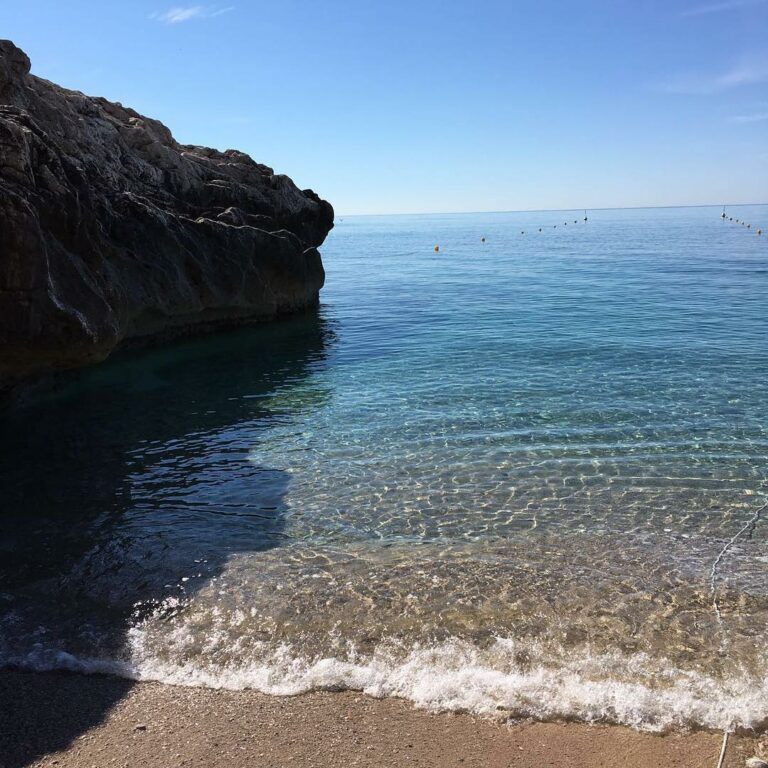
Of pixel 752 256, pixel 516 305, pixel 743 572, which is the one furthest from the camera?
pixel 752 256

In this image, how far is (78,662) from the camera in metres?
6.67

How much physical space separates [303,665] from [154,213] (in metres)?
18.3

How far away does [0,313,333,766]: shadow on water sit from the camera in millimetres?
7043

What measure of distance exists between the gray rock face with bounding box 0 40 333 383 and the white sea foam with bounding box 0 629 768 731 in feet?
22.5

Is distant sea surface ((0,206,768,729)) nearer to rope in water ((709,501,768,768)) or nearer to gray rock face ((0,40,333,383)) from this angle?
rope in water ((709,501,768,768))

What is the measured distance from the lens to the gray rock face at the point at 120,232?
37.1ft

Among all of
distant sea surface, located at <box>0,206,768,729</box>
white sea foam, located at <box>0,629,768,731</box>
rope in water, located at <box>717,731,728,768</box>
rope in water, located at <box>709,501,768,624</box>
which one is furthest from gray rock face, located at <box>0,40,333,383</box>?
rope in water, located at <box>717,731,728,768</box>

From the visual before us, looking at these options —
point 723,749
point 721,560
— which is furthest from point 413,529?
point 723,749

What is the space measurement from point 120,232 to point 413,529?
15.3m

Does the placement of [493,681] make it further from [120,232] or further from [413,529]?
[120,232]

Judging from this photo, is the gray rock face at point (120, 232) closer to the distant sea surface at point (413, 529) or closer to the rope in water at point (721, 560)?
the distant sea surface at point (413, 529)

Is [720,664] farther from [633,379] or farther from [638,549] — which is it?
[633,379]

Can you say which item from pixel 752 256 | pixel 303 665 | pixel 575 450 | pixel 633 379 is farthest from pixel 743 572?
pixel 752 256

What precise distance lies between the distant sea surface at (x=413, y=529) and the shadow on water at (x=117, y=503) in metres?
0.06
